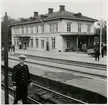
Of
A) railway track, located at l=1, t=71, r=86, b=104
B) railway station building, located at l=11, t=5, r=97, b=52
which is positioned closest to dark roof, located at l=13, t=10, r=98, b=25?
railway station building, located at l=11, t=5, r=97, b=52

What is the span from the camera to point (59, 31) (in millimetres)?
29906

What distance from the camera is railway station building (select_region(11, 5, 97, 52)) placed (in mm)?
29375

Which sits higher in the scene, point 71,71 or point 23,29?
point 23,29

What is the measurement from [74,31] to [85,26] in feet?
5.60

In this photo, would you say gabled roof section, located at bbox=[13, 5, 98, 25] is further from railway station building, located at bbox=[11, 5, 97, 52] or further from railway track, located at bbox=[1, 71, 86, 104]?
Answer: railway track, located at bbox=[1, 71, 86, 104]

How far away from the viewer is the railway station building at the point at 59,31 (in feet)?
96.4

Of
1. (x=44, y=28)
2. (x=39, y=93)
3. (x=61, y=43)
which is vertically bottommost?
(x=39, y=93)

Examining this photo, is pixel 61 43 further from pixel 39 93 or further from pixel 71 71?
pixel 39 93

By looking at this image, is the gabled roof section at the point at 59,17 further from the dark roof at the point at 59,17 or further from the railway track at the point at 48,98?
the railway track at the point at 48,98

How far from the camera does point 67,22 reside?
29672mm

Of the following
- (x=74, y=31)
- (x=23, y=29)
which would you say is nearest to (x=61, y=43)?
(x=74, y=31)

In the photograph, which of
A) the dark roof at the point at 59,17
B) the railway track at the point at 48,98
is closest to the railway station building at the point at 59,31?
the dark roof at the point at 59,17

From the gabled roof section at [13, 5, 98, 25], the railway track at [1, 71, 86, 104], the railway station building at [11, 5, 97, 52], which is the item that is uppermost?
the gabled roof section at [13, 5, 98, 25]

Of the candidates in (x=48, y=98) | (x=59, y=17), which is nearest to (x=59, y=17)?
(x=59, y=17)
